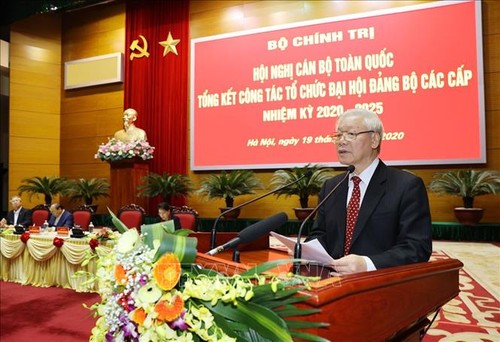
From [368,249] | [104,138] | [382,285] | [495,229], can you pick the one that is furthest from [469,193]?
[104,138]

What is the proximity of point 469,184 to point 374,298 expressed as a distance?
5390 millimetres

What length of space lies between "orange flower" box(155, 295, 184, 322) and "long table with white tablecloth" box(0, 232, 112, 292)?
348cm

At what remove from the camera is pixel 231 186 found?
6.86 m

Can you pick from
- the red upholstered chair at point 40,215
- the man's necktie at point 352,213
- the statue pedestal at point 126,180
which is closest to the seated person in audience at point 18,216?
the red upholstered chair at point 40,215

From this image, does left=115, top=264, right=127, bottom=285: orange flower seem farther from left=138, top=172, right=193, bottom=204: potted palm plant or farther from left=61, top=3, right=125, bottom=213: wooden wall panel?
left=61, top=3, right=125, bottom=213: wooden wall panel

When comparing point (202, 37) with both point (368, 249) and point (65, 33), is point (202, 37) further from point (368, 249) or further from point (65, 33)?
point (368, 249)

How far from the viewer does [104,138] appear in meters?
9.32

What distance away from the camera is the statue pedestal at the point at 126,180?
7.38 metres

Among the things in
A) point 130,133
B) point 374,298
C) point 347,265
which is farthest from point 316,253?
point 130,133

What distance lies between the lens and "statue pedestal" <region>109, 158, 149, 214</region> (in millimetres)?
7375

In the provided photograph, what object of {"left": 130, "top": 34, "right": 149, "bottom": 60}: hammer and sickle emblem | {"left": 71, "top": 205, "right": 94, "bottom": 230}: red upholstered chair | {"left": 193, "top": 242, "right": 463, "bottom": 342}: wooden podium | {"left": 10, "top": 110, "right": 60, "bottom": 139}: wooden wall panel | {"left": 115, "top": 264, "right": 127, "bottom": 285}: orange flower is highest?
{"left": 130, "top": 34, "right": 149, "bottom": 60}: hammer and sickle emblem

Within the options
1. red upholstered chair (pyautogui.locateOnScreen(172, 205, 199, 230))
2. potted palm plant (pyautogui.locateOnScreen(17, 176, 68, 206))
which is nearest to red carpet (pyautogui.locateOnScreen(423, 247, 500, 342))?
red upholstered chair (pyautogui.locateOnScreen(172, 205, 199, 230))

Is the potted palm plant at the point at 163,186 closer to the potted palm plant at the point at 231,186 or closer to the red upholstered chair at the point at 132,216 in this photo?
the potted palm plant at the point at 231,186

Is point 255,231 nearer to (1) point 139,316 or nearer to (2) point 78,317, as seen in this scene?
(1) point 139,316
